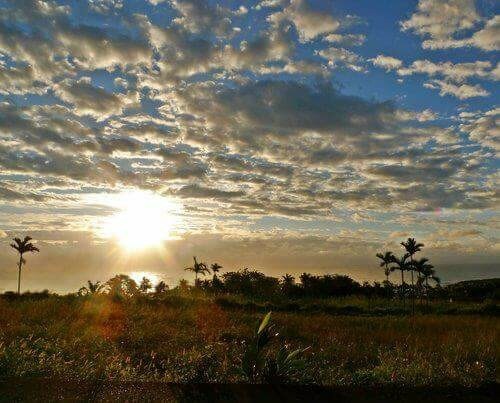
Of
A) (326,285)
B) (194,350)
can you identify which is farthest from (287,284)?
(194,350)

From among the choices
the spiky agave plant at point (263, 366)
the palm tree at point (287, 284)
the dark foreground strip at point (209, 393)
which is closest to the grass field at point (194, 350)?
the spiky agave plant at point (263, 366)

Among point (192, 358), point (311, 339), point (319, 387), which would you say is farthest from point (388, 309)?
point (319, 387)

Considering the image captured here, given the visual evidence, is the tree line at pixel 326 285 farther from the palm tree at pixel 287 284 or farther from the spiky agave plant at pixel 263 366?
the spiky agave plant at pixel 263 366

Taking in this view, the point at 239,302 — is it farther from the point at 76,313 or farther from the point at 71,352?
the point at 71,352

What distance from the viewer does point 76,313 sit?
2194cm

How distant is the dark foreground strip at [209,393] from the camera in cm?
543

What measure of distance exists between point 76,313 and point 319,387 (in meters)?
18.1

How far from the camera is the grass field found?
766 cm

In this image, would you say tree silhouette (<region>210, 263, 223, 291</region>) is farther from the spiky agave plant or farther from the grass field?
the spiky agave plant

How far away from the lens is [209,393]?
5754 millimetres

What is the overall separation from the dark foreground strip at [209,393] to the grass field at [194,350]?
3.14ft

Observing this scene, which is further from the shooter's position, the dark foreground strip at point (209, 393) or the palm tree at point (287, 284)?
the palm tree at point (287, 284)

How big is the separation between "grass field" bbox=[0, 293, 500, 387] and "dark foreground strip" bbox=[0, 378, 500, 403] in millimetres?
956

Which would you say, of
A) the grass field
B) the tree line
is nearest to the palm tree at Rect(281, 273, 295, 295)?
the tree line
